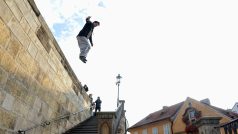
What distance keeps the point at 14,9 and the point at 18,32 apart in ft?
1.75

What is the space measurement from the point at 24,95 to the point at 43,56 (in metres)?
1.58

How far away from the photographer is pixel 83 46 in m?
6.31

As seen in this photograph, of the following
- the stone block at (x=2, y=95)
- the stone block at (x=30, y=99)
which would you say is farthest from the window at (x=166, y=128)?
the stone block at (x=2, y=95)

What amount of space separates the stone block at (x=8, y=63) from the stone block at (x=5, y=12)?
0.74 meters

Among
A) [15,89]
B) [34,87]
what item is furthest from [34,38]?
[15,89]

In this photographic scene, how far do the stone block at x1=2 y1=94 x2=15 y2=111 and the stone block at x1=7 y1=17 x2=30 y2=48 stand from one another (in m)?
1.36

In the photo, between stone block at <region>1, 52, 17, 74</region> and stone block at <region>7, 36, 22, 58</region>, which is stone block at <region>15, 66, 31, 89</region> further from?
stone block at <region>7, 36, 22, 58</region>

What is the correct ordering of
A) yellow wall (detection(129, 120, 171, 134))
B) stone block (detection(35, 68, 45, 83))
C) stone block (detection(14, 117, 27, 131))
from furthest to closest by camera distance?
yellow wall (detection(129, 120, 171, 134))
stone block (detection(35, 68, 45, 83))
stone block (detection(14, 117, 27, 131))

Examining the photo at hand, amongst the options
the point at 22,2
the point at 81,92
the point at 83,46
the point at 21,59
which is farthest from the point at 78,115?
the point at 22,2

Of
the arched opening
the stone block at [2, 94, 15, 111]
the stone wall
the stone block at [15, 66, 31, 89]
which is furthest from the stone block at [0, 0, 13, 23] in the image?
the arched opening

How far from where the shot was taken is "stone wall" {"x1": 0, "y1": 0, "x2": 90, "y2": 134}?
174 inches

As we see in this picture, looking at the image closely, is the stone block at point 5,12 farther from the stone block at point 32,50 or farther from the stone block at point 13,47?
the stone block at point 32,50

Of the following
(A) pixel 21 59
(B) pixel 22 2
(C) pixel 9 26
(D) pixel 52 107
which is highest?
(B) pixel 22 2

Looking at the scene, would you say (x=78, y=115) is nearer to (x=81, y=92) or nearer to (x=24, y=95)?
(x=81, y=92)
